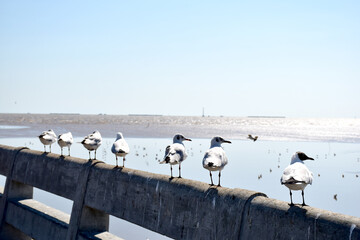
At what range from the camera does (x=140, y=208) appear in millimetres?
7652

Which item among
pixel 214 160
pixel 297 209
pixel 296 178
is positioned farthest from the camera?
pixel 214 160

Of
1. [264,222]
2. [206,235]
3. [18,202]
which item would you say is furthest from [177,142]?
[18,202]

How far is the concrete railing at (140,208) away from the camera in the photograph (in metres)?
5.39

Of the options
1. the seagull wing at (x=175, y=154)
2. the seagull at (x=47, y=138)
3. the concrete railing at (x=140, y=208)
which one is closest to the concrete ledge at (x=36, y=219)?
the concrete railing at (x=140, y=208)

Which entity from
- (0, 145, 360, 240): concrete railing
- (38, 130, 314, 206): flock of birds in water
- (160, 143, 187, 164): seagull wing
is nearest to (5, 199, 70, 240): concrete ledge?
(0, 145, 360, 240): concrete railing

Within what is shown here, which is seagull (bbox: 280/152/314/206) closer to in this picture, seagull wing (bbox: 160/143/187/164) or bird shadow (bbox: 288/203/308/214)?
bird shadow (bbox: 288/203/308/214)

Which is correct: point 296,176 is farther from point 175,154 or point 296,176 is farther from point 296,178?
point 175,154

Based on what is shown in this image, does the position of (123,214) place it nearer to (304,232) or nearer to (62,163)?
(62,163)

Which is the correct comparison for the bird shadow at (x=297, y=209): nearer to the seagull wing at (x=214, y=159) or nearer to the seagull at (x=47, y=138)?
the seagull wing at (x=214, y=159)

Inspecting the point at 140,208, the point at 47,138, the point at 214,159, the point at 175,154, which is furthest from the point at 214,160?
the point at 47,138

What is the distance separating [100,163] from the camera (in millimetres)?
9188

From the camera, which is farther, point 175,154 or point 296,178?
point 175,154

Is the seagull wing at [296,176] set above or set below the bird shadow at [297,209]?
above

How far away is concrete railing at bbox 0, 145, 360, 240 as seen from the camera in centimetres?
539
